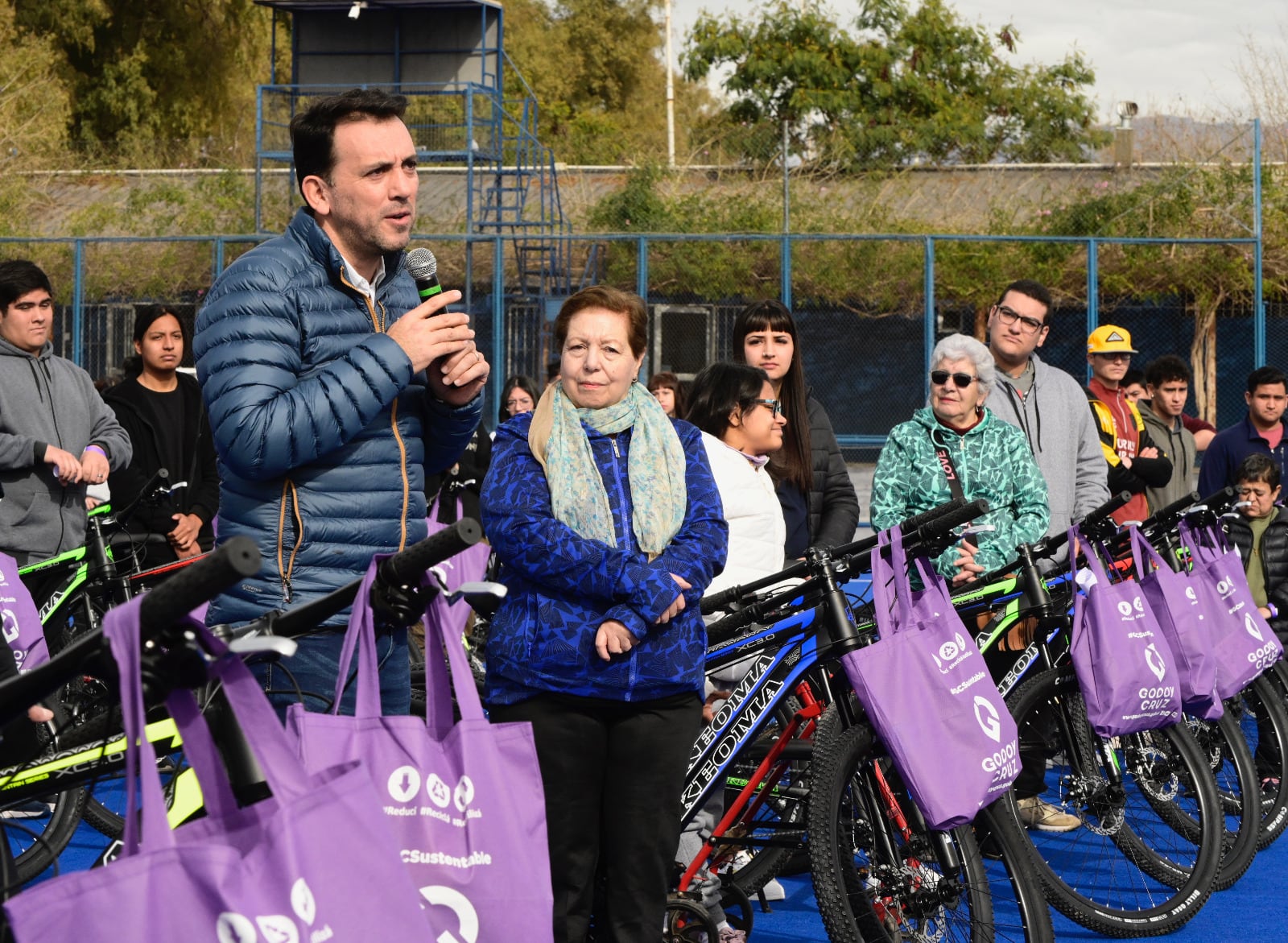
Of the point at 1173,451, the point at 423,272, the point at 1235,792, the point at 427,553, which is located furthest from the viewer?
the point at 1173,451

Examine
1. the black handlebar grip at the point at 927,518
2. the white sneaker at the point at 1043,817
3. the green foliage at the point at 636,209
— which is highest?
the green foliage at the point at 636,209

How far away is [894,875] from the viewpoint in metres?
3.93

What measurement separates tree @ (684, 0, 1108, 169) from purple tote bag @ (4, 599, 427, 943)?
1295 inches

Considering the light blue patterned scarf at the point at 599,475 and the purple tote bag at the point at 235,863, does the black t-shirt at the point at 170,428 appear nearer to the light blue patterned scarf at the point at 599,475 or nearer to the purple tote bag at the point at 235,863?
the light blue patterned scarf at the point at 599,475

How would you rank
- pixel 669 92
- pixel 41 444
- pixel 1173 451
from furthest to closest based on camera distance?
pixel 669 92, pixel 1173 451, pixel 41 444

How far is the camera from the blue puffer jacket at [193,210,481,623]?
2.97 m

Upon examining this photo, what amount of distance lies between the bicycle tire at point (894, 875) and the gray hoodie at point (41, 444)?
10.9 ft

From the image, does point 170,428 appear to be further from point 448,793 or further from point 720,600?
point 448,793

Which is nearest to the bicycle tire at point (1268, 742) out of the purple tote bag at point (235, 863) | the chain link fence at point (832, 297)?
the purple tote bag at point (235, 863)

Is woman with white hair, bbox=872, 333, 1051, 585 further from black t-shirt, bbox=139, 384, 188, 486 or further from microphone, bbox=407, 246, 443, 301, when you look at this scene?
black t-shirt, bbox=139, 384, 188, 486

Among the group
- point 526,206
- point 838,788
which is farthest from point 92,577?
point 526,206

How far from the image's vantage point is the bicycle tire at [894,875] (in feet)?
12.7

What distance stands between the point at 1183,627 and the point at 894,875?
1669 mm

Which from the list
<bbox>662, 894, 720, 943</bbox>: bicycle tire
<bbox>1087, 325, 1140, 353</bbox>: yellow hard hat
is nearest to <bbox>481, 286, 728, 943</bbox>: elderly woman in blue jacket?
<bbox>662, 894, 720, 943</bbox>: bicycle tire
